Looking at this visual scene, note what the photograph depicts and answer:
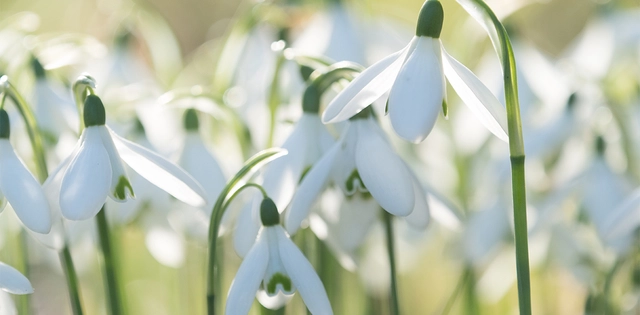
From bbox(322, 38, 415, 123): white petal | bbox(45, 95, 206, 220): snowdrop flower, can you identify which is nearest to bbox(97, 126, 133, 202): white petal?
bbox(45, 95, 206, 220): snowdrop flower

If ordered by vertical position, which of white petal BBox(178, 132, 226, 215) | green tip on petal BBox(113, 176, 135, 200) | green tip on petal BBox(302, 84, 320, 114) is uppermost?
white petal BBox(178, 132, 226, 215)

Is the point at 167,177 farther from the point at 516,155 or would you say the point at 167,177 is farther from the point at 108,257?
the point at 516,155

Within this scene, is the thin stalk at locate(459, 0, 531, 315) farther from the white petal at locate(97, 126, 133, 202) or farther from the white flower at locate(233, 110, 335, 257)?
the white petal at locate(97, 126, 133, 202)

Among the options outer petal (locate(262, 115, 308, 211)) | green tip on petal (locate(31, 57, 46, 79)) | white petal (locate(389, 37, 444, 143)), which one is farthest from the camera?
green tip on petal (locate(31, 57, 46, 79))

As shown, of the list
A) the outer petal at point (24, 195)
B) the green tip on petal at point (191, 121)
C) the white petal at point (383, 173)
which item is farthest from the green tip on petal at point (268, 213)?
the green tip on petal at point (191, 121)

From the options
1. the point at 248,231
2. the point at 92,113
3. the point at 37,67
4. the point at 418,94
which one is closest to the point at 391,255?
the point at 248,231

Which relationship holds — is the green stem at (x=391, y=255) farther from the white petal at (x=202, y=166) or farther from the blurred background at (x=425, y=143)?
the white petal at (x=202, y=166)

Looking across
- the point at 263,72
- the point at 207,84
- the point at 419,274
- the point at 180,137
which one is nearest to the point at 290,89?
the point at 263,72
